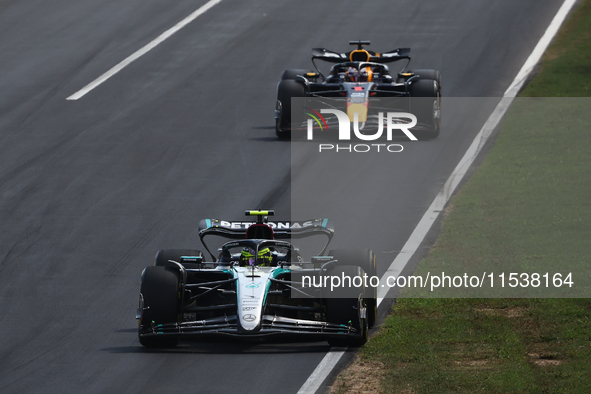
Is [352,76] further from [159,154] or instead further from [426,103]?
[159,154]

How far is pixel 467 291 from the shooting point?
52.2 ft

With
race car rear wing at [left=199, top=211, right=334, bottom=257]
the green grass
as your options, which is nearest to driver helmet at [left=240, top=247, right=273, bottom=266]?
race car rear wing at [left=199, top=211, right=334, bottom=257]

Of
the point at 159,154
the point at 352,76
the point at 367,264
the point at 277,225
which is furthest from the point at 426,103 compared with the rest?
the point at 367,264

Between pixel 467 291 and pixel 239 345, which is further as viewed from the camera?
pixel 467 291

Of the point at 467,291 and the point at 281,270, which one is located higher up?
the point at 281,270

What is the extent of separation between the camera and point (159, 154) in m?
26.1

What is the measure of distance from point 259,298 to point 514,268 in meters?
5.54

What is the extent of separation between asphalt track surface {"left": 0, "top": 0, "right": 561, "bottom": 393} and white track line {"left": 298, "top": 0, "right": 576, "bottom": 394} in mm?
213

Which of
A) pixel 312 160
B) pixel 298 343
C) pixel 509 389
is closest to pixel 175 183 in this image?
pixel 312 160

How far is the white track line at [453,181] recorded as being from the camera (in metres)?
12.6

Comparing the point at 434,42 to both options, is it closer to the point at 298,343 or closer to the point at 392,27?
the point at 392,27

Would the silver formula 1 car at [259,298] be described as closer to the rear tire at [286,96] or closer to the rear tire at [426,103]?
the rear tire at [286,96]

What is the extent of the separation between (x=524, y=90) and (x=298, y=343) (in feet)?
63.7

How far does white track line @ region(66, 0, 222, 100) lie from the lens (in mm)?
32612
